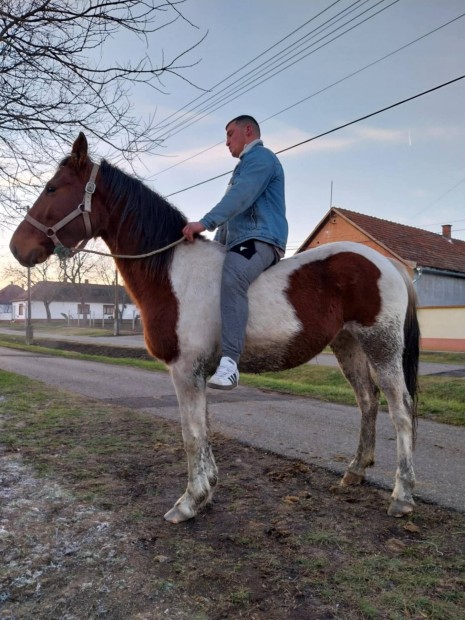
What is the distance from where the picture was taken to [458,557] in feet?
8.71

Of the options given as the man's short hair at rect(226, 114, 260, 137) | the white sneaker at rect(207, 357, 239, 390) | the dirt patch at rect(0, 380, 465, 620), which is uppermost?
the man's short hair at rect(226, 114, 260, 137)

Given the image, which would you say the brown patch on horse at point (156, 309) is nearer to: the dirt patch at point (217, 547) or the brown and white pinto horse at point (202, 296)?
Result: the brown and white pinto horse at point (202, 296)

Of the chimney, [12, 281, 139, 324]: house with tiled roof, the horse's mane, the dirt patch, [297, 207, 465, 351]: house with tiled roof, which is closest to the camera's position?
the dirt patch

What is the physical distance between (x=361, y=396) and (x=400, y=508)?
1064 mm

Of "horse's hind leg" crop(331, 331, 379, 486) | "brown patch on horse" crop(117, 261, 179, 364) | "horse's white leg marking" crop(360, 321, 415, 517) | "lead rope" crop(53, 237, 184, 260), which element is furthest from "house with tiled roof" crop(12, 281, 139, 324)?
"horse's white leg marking" crop(360, 321, 415, 517)

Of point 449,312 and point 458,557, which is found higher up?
point 449,312

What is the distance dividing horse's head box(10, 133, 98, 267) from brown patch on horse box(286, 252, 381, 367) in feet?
5.58

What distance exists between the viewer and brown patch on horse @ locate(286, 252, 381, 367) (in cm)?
344

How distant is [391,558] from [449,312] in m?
19.3

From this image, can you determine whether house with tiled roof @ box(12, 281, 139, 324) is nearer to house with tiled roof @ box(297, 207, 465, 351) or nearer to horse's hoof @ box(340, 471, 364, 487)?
house with tiled roof @ box(297, 207, 465, 351)

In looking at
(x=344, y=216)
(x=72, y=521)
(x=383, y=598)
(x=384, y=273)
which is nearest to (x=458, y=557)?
(x=383, y=598)

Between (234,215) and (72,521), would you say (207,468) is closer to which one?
(72,521)

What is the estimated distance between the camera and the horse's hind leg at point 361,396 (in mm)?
3948

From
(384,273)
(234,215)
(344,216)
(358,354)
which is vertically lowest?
(358,354)
